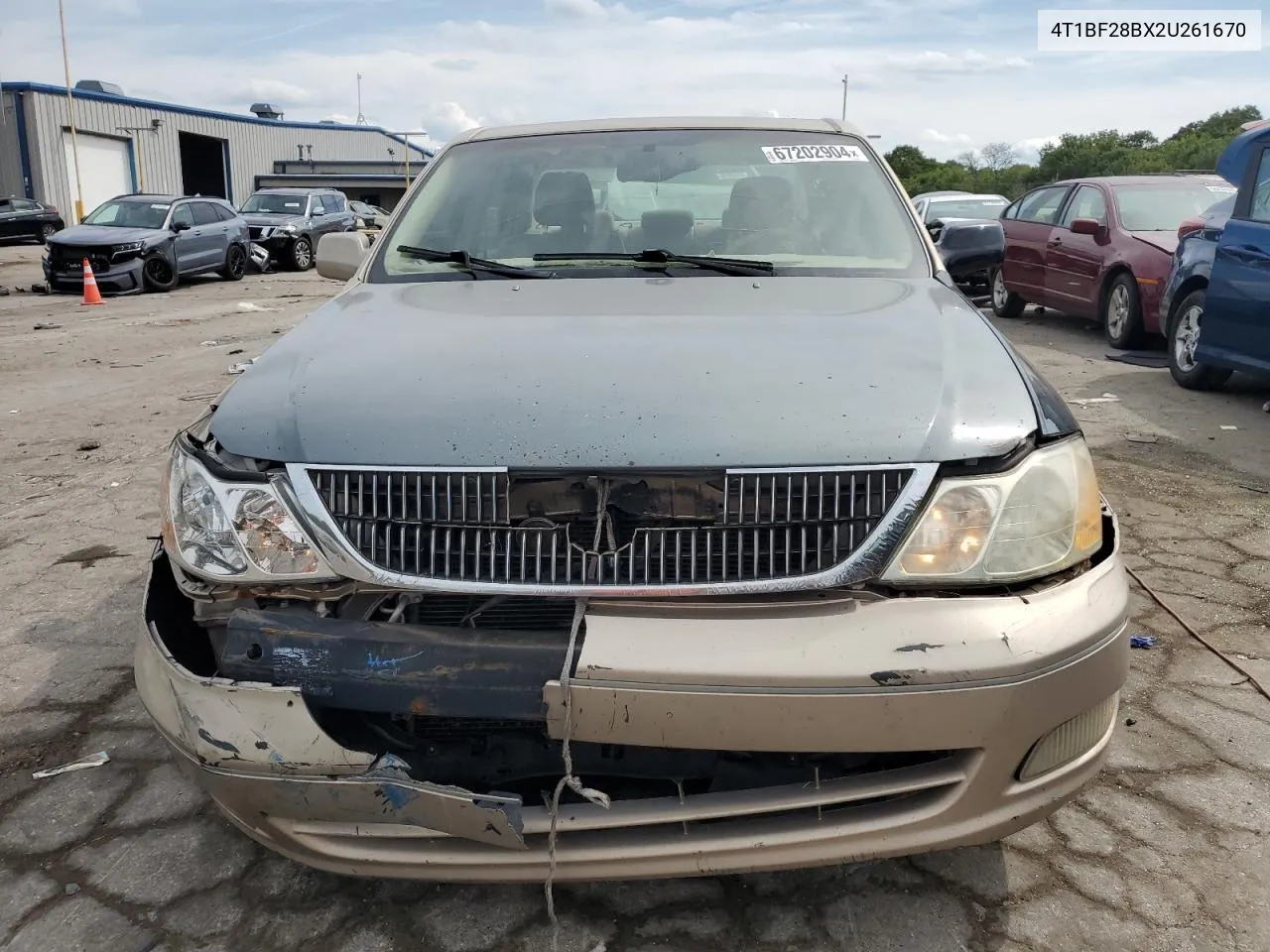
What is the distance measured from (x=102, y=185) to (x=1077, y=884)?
39.6 meters

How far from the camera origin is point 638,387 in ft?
6.63

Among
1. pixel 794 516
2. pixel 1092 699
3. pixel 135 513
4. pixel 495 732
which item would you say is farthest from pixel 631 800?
pixel 135 513

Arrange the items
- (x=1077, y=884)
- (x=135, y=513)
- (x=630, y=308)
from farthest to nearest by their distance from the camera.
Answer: (x=135, y=513), (x=630, y=308), (x=1077, y=884)

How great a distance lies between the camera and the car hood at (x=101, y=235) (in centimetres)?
1545

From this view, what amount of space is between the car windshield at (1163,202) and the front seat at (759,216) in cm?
721

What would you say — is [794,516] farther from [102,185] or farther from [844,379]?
[102,185]

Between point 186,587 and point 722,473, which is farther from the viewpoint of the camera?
point 186,587

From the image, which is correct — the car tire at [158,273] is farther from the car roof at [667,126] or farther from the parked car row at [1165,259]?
→ the car roof at [667,126]

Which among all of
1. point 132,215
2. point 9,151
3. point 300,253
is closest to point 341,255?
point 132,215

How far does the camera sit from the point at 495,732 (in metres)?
1.94

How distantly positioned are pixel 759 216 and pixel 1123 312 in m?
7.17

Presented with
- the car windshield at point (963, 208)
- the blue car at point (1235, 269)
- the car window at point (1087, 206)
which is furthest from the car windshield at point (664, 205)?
the car windshield at point (963, 208)

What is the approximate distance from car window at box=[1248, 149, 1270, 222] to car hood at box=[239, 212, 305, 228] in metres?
17.3

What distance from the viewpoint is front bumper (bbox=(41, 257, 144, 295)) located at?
1550 centimetres
